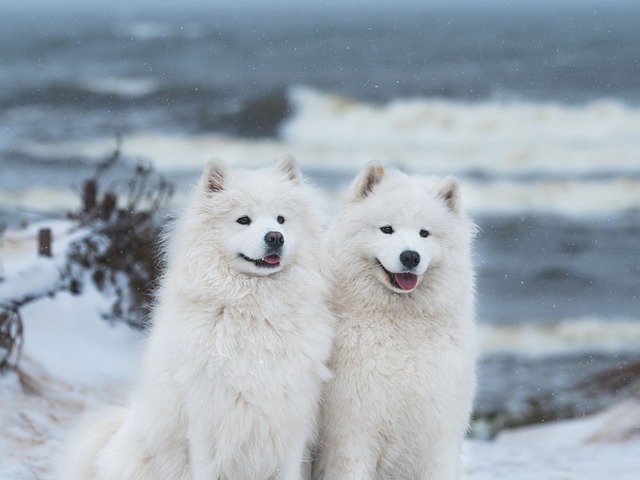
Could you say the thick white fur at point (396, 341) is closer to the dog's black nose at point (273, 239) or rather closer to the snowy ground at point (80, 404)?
the dog's black nose at point (273, 239)

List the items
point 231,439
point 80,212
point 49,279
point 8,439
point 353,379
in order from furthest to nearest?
point 80,212
point 49,279
point 8,439
point 353,379
point 231,439

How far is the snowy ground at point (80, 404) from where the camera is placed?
6359 mm

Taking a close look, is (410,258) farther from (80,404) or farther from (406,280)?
(80,404)

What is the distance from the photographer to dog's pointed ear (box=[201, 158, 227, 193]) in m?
4.27

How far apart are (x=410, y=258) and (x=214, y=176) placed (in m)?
1.00

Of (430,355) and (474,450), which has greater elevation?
(430,355)

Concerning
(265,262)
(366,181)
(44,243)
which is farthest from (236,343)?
(44,243)

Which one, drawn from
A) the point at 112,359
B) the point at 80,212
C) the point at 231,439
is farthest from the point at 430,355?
the point at 80,212

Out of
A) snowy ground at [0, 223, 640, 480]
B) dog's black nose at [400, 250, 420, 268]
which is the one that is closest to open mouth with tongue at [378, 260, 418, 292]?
dog's black nose at [400, 250, 420, 268]

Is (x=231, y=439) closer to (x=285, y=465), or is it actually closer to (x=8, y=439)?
(x=285, y=465)

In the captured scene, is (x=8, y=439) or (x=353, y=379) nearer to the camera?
(x=353, y=379)

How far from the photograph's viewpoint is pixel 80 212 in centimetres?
859

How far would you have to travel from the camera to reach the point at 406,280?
14.3ft

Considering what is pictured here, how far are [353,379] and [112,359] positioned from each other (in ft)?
12.7
